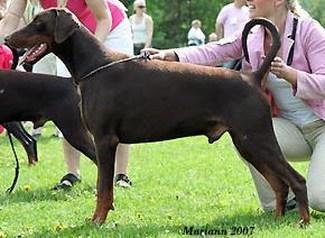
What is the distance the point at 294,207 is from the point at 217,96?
106 centimetres

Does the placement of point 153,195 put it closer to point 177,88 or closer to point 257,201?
point 257,201

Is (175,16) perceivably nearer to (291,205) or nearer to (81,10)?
(81,10)

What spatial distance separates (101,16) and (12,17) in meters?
0.77

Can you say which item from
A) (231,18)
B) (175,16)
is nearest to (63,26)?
(231,18)

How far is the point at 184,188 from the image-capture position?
6.54m

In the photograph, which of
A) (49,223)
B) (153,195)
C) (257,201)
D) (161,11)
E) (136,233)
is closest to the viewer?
(136,233)

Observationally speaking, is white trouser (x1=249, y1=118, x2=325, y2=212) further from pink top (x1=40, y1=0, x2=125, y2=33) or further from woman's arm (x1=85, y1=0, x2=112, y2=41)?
pink top (x1=40, y1=0, x2=125, y2=33)

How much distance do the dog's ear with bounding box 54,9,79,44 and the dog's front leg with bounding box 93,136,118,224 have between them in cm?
64

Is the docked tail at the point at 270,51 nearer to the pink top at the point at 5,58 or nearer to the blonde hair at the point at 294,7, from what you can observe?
the blonde hair at the point at 294,7

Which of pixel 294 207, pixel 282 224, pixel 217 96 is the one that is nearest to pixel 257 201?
pixel 294 207

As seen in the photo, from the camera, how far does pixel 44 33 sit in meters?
4.79

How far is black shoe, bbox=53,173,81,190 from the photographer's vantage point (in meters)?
6.60

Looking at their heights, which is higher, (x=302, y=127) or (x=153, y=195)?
(x=302, y=127)

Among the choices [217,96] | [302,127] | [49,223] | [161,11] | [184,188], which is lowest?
[161,11]
